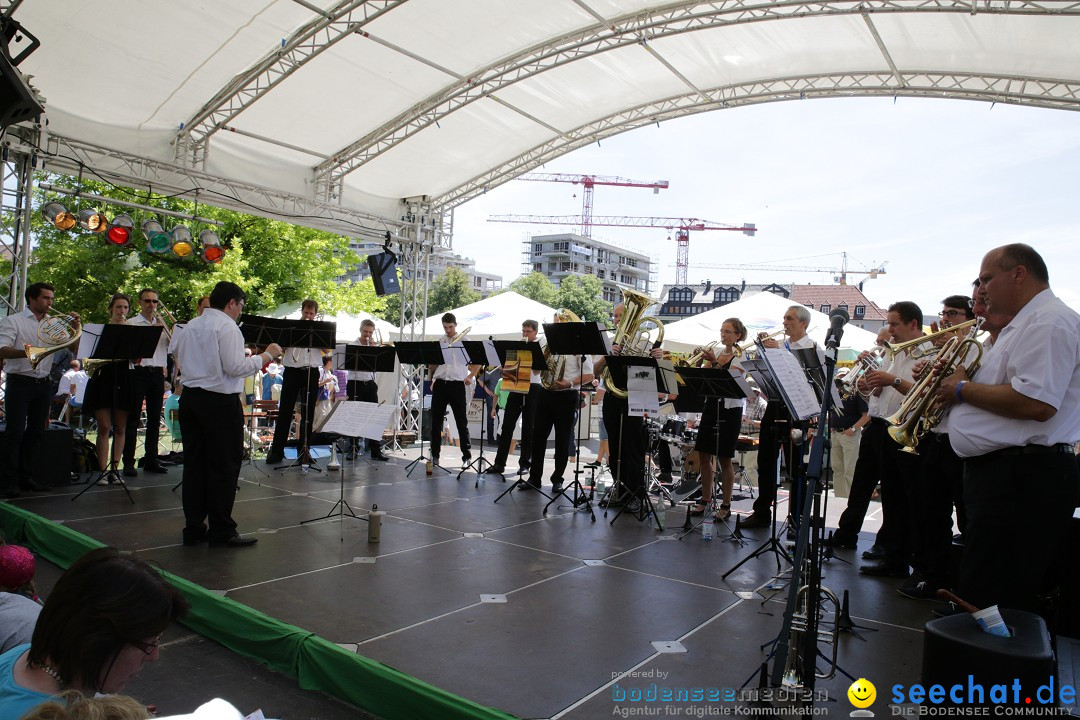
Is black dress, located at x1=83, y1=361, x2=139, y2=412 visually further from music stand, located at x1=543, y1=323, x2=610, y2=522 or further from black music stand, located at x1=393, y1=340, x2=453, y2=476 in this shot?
music stand, located at x1=543, y1=323, x2=610, y2=522

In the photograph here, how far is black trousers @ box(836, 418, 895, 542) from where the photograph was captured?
5.98 m

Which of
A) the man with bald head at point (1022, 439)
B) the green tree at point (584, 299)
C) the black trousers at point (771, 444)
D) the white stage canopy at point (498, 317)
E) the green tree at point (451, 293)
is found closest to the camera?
the man with bald head at point (1022, 439)

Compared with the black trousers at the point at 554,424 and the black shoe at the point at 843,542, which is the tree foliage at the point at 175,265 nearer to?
the black trousers at the point at 554,424

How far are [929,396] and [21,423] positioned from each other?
7957 mm

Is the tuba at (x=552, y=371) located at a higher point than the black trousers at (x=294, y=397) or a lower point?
higher

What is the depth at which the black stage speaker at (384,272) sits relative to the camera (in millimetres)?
12547

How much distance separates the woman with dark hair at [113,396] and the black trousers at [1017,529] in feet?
26.2

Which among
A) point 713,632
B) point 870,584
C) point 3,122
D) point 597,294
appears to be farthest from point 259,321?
point 597,294

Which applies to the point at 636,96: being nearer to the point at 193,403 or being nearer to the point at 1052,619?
the point at 193,403

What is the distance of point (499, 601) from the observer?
451 centimetres

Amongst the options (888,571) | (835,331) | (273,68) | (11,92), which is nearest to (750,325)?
(888,571)

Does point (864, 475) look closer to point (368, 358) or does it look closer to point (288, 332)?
point (368, 358)

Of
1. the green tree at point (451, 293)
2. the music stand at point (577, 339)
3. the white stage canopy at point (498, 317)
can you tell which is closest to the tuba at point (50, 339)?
the music stand at point (577, 339)

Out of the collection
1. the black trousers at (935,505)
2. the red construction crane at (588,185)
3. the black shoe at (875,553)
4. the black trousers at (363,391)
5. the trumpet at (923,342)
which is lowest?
the black shoe at (875,553)
